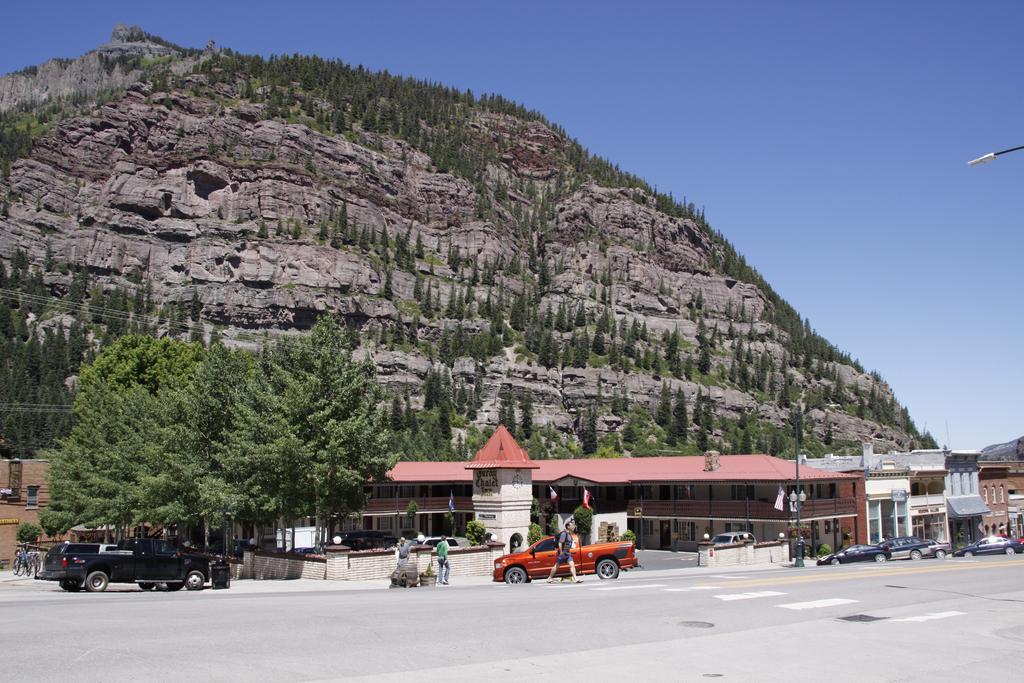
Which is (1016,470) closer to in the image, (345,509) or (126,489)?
(345,509)

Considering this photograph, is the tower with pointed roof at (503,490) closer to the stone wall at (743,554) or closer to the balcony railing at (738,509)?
the stone wall at (743,554)

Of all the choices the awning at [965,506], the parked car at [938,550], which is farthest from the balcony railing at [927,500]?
the parked car at [938,550]

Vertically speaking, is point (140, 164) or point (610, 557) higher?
point (140, 164)

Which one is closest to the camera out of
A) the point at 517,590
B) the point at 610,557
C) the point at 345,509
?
the point at 517,590

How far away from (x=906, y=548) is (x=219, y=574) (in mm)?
43419

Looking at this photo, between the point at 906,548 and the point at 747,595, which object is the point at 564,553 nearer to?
the point at 747,595

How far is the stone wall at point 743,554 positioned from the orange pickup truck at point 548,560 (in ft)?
46.3

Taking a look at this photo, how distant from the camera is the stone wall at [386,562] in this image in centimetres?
3631

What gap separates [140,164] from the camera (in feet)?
634

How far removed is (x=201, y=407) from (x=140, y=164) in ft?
544

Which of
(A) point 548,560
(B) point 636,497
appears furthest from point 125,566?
(B) point 636,497

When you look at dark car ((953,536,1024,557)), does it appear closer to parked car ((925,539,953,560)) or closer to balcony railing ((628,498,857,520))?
parked car ((925,539,953,560))

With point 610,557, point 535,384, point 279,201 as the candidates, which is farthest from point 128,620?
point 279,201

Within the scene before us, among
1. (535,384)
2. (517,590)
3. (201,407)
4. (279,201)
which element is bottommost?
(517,590)
